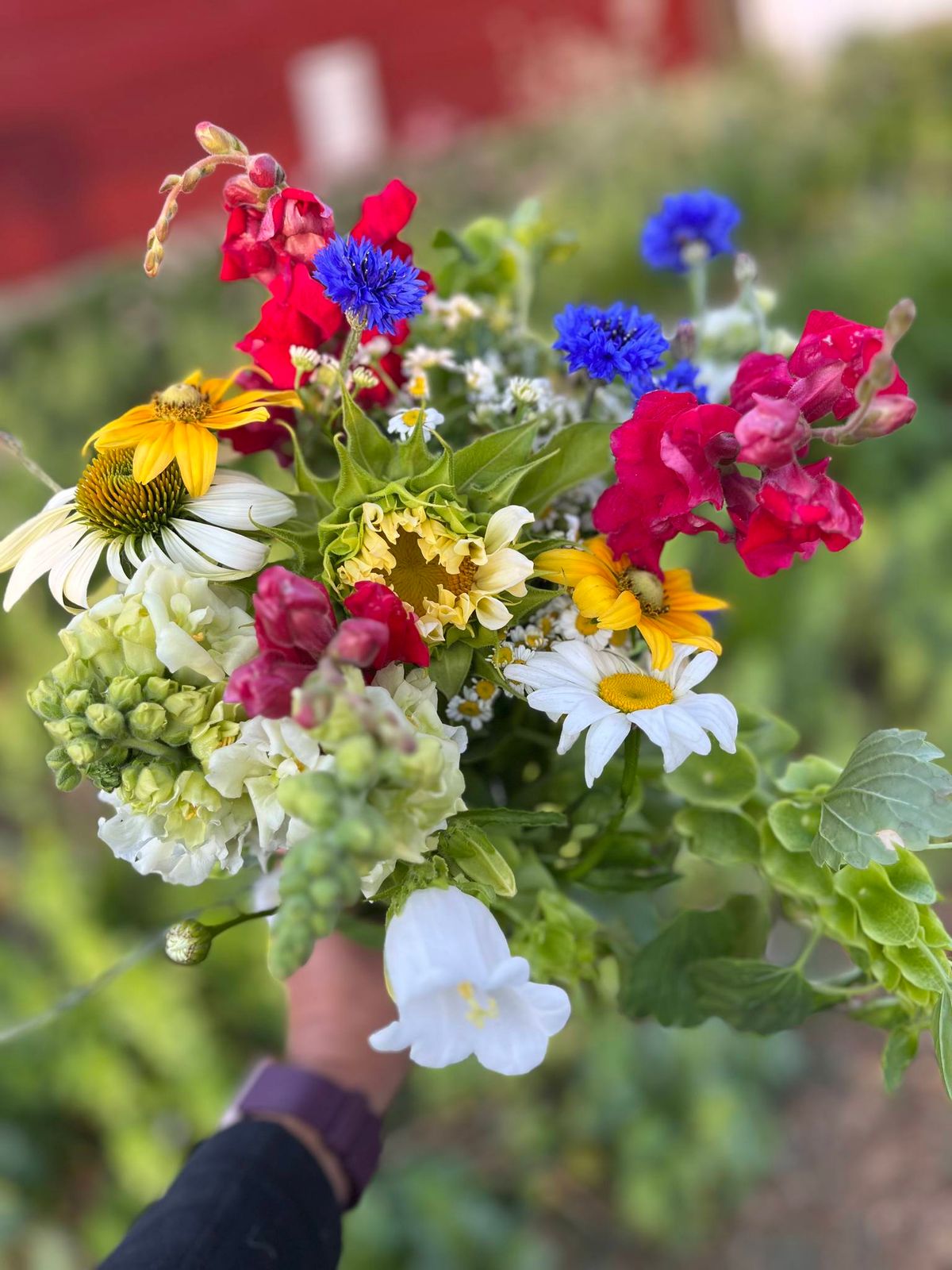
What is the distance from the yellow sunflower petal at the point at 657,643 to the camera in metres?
0.45

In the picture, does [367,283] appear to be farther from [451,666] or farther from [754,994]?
[754,994]

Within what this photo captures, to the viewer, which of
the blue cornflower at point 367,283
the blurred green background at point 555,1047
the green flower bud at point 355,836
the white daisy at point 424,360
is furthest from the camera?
the blurred green background at point 555,1047

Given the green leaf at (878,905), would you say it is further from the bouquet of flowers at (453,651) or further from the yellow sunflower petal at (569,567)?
the yellow sunflower petal at (569,567)

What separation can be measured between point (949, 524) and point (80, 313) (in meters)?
3.32

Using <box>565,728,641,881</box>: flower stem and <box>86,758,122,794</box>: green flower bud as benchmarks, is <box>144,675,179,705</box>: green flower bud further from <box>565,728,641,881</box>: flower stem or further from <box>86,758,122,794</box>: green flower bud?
<box>565,728,641,881</box>: flower stem

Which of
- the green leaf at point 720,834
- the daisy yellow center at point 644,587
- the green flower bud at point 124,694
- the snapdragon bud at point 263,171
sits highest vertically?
the snapdragon bud at point 263,171

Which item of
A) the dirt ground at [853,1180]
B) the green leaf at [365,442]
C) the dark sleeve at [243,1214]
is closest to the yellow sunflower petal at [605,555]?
the green leaf at [365,442]

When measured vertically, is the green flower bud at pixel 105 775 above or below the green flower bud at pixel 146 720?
below

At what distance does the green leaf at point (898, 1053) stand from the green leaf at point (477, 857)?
0.72 ft

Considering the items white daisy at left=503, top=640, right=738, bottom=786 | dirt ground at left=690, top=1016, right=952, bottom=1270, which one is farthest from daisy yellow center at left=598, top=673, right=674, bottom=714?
Result: dirt ground at left=690, top=1016, right=952, bottom=1270

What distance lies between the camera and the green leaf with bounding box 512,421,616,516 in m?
0.49

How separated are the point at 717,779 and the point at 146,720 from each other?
299 mm

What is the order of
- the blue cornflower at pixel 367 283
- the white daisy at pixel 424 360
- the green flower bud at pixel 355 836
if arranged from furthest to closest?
the white daisy at pixel 424 360 → the blue cornflower at pixel 367 283 → the green flower bud at pixel 355 836

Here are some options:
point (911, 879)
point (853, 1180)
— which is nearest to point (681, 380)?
point (911, 879)
